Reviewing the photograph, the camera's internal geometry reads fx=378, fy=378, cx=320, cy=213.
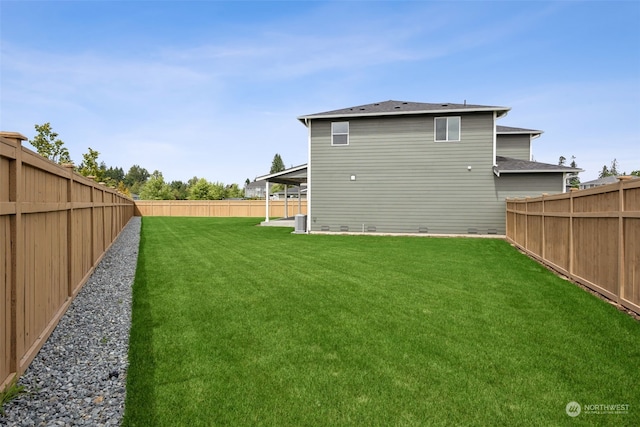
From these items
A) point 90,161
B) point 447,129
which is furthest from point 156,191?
point 447,129

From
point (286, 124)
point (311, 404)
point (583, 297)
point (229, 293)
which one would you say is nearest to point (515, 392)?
point (311, 404)

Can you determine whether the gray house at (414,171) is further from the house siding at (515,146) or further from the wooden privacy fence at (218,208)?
the wooden privacy fence at (218,208)

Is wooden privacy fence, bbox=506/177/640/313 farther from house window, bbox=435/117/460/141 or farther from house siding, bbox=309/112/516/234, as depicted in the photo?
house window, bbox=435/117/460/141

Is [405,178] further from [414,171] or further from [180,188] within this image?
[180,188]

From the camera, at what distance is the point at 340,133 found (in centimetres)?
1752

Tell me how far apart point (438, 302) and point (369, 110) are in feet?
43.2

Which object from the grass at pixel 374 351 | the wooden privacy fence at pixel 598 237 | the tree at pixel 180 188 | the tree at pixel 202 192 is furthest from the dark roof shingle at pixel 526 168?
the tree at pixel 180 188

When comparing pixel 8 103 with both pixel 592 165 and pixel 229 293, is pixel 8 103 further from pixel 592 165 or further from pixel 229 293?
pixel 592 165

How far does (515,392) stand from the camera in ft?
9.61

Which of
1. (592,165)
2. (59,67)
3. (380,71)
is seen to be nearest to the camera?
(59,67)

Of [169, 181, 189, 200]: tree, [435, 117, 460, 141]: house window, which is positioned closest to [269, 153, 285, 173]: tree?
[169, 181, 189, 200]: tree

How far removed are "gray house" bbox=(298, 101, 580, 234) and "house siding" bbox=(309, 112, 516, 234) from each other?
0.04m

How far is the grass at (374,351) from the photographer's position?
2.69 m

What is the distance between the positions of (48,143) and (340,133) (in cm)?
2881
